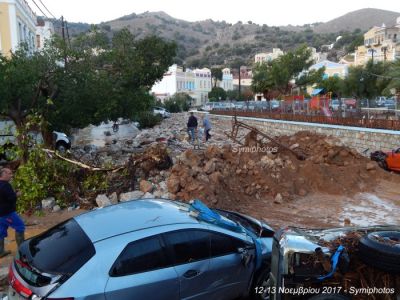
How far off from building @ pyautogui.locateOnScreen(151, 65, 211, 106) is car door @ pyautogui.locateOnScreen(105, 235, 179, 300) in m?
75.8

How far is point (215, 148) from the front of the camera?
45.1ft

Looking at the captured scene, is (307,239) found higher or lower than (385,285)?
higher

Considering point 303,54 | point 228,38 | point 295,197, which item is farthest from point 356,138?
point 228,38

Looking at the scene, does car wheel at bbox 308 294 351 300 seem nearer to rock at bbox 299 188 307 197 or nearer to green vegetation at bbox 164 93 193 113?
rock at bbox 299 188 307 197

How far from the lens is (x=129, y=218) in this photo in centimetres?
454

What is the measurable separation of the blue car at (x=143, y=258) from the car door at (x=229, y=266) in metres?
0.01

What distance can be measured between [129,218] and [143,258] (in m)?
0.54

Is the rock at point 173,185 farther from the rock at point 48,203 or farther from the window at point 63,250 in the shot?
the window at point 63,250

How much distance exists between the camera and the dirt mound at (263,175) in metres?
10.8

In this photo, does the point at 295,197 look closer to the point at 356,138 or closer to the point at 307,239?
the point at 307,239

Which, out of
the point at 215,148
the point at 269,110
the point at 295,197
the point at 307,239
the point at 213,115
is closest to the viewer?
the point at 307,239

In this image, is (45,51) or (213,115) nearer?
(45,51)

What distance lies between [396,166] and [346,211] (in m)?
5.25

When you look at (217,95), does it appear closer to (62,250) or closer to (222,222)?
(222,222)
